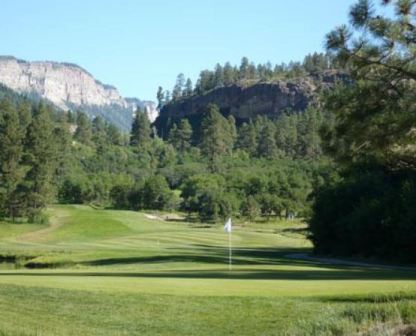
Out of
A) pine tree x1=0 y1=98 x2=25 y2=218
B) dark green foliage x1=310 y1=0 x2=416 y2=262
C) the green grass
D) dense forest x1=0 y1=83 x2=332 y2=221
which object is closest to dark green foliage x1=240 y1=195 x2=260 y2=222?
dense forest x1=0 y1=83 x2=332 y2=221

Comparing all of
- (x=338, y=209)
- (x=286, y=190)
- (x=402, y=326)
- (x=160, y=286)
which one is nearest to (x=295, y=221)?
(x=286, y=190)

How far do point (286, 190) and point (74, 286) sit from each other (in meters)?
97.5

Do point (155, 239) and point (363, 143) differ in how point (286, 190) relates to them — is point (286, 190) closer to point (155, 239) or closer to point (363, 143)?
point (155, 239)

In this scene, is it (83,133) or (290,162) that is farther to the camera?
(83,133)

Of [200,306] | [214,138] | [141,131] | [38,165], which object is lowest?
[200,306]

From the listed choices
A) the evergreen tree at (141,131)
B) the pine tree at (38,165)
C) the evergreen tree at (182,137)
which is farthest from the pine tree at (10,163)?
the evergreen tree at (182,137)

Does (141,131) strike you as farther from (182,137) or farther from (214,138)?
(214,138)

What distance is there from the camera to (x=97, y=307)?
17016 mm

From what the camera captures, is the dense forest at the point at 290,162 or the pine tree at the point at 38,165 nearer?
the dense forest at the point at 290,162

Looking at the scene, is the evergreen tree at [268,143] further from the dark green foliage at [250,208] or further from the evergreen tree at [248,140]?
the dark green foliage at [250,208]

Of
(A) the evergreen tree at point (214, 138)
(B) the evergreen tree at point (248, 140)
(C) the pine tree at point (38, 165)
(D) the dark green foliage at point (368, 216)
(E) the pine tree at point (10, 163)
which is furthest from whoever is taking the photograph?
(B) the evergreen tree at point (248, 140)

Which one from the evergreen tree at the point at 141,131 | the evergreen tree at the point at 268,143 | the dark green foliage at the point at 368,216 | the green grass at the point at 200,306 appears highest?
the evergreen tree at the point at 141,131

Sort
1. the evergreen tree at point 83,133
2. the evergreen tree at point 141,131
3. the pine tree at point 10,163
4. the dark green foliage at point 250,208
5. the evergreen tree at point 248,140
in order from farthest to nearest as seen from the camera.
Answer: the evergreen tree at point 141,131, the evergreen tree at point 83,133, the evergreen tree at point 248,140, the dark green foliage at point 250,208, the pine tree at point 10,163

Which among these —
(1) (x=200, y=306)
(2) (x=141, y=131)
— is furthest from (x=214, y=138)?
(1) (x=200, y=306)
